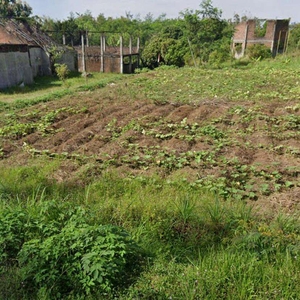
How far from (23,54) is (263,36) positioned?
21.5 meters

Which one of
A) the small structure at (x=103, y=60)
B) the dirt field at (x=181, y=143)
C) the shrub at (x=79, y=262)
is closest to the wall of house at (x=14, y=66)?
the small structure at (x=103, y=60)

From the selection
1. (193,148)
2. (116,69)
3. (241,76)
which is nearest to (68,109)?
(193,148)

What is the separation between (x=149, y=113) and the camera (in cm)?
782

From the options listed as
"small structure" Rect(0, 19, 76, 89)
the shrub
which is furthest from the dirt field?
"small structure" Rect(0, 19, 76, 89)

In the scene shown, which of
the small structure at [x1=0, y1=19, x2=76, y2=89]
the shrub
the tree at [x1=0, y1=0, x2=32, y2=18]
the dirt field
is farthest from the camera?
the tree at [x1=0, y1=0, x2=32, y2=18]

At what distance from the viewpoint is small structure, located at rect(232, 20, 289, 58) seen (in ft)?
83.6

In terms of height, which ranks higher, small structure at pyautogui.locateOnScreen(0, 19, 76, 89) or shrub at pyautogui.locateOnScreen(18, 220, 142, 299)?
small structure at pyautogui.locateOnScreen(0, 19, 76, 89)

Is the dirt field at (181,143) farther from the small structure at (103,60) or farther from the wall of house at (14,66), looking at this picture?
the small structure at (103,60)

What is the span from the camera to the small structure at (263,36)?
25484 mm

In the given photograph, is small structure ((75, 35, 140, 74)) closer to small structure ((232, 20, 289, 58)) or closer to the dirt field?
small structure ((232, 20, 289, 58))

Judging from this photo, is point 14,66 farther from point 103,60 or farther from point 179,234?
point 179,234

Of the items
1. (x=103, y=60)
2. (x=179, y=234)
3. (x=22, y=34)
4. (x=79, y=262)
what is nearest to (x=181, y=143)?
(x=179, y=234)

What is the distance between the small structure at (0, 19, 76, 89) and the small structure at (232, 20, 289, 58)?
15.0 meters

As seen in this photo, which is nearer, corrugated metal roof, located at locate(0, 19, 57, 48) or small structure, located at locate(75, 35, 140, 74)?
corrugated metal roof, located at locate(0, 19, 57, 48)
